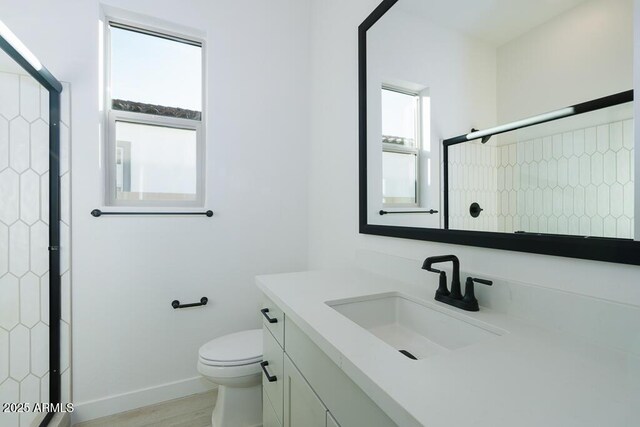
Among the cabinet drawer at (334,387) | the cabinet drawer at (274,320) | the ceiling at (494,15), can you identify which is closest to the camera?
the cabinet drawer at (334,387)

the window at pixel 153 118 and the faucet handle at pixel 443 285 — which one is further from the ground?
the window at pixel 153 118

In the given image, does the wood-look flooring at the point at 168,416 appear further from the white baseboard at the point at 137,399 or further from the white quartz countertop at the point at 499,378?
the white quartz countertop at the point at 499,378

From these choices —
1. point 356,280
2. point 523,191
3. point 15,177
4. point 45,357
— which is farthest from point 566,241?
point 45,357

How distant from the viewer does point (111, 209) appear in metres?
1.60

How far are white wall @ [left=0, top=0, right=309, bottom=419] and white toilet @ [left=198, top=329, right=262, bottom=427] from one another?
40 cm

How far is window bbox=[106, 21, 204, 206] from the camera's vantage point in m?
1.71

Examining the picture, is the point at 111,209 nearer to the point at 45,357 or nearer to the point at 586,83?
the point at 45,357

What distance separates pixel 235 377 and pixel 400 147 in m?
1.32

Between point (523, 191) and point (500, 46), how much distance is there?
0.45 meters

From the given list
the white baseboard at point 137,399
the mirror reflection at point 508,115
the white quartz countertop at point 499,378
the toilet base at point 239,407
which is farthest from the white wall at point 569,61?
the white baseboard at point 137,399

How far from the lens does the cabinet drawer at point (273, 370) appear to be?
1.04 m

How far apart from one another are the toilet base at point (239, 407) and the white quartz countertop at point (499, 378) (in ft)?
3.14

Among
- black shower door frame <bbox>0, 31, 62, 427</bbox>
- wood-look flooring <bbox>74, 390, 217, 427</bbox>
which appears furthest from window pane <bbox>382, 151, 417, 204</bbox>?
black shower door frame <bbox>0, 31, 62, 427</bbox>

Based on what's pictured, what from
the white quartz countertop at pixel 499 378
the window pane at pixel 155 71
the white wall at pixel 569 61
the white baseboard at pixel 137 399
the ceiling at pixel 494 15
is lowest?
the white baseboard at pixel 137 399
